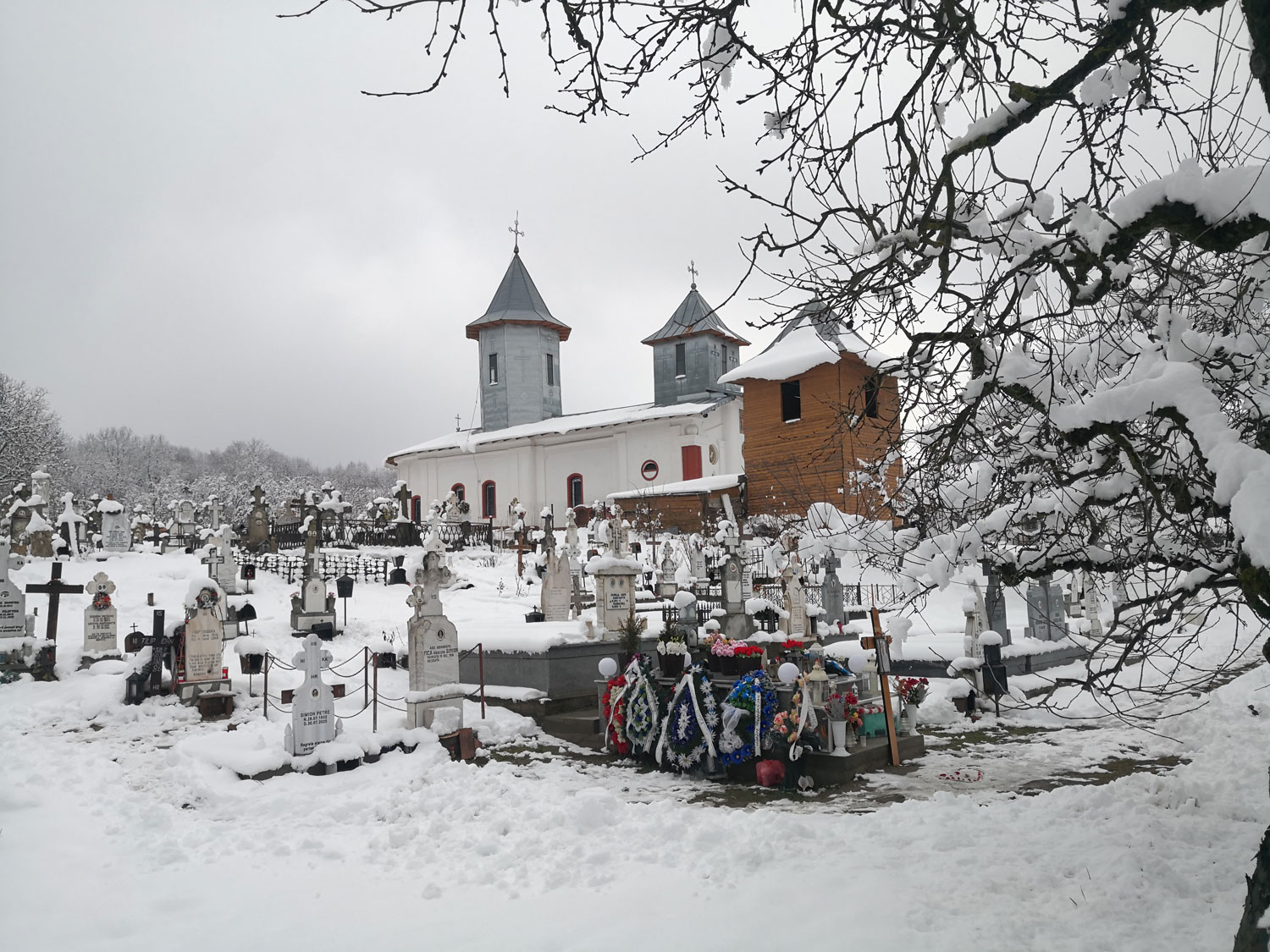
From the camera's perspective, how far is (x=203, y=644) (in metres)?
12.9

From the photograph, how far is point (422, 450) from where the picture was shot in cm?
4816

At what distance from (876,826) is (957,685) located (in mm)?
6676

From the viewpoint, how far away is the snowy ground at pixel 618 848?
16.3 ft

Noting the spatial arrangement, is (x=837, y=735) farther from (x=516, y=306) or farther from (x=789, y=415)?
(x=516, y=306)

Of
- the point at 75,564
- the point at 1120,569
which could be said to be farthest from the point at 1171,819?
the point at 75,564

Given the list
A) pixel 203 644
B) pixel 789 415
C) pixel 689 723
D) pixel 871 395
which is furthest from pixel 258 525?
pixel 871 395

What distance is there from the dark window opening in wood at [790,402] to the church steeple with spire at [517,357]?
62.2ft

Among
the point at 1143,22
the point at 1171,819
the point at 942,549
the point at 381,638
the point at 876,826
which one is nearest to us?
the point at 1143,22

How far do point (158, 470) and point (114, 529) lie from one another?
57.9 metres

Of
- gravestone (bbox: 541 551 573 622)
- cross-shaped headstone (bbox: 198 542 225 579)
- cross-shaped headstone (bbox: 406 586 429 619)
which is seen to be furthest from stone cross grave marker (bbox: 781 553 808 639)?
cross-shaped headstone (bbox: 198 542 225 579)

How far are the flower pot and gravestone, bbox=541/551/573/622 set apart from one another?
380 inches

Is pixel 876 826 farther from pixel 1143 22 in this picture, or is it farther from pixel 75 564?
pixel 75 564

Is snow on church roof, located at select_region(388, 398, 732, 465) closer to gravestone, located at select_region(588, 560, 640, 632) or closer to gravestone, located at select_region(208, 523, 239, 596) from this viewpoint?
gravestone, located at select_region(208, 523, 239, 596)

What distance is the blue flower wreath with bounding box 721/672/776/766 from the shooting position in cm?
942
